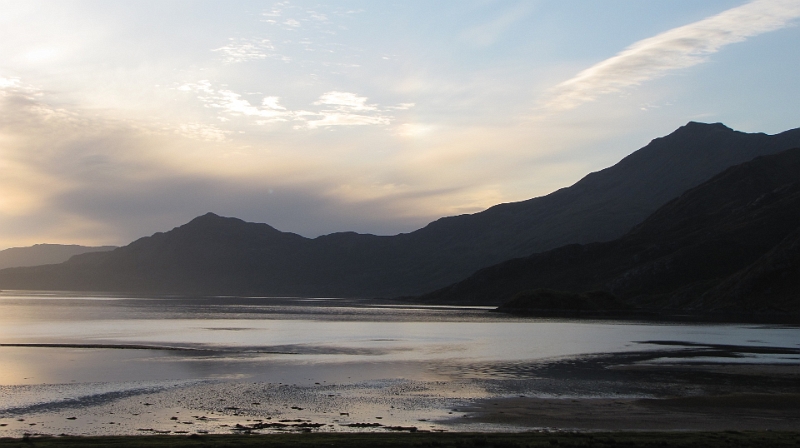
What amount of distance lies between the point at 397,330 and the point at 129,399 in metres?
74.7

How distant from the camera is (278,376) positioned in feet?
178

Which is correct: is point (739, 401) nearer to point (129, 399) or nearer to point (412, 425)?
point (412, 425)

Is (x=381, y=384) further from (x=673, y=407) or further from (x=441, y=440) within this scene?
(x=441, y=440)

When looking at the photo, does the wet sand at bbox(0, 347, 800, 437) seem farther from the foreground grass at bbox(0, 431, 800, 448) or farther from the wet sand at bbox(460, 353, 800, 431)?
the foreground grass at bbox(0, 431, 800, 448)

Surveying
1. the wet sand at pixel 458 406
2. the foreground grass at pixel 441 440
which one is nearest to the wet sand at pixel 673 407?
the wet sand at pixel 458 406

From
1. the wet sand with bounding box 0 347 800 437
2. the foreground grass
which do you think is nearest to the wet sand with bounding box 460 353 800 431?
the wet sand with bounding box 0 347 800 437

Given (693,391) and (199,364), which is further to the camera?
(199,364)

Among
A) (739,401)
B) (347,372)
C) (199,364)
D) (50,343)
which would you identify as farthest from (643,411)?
(50,343)

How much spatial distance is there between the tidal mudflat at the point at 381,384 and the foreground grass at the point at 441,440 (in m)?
3.02

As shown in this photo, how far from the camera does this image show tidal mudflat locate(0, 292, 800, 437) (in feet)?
121

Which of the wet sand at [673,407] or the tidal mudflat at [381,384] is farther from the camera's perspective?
the wet sand at [673,407]

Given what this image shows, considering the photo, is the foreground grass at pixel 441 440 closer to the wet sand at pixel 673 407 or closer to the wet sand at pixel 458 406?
the wet sand at pixel 458 406

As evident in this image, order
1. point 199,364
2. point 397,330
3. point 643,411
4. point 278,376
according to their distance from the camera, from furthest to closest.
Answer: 1. point 397,330
2. point 199,364
3. point 278,376
4. point 643,411

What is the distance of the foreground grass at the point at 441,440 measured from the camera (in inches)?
1111
